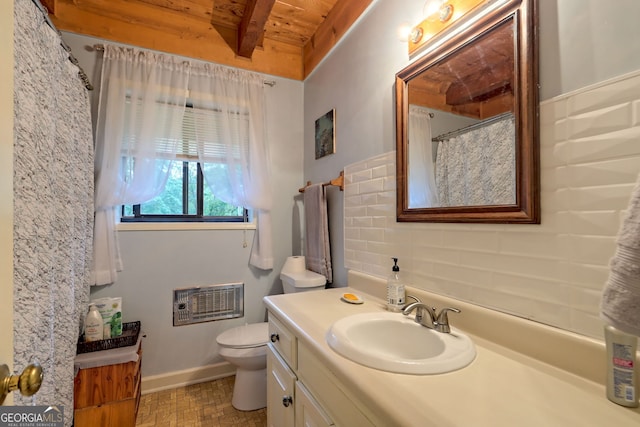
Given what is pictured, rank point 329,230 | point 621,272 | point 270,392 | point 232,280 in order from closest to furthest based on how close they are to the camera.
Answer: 1. point 621,272
2. point 270,392
3. point 329,230
4. point 232,280

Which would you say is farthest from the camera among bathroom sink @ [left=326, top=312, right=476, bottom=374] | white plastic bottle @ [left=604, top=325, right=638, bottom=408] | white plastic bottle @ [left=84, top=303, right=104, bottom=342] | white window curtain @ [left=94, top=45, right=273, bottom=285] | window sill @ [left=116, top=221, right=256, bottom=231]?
window sill @ [left=116, top=221, right=256, bottom=231]

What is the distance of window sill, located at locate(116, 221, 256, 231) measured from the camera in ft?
6.21

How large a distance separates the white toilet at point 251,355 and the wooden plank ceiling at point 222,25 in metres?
1.60

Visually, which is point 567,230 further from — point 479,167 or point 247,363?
point 247,363

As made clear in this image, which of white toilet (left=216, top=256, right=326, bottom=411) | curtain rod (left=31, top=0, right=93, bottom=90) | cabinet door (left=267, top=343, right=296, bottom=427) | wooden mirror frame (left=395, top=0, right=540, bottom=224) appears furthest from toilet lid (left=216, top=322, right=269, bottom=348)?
curtain rod (left=31, top=0, right=93, bottom=90)

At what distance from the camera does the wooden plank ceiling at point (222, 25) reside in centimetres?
179

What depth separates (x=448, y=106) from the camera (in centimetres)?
109

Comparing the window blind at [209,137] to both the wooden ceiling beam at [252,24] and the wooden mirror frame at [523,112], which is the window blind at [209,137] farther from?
the wooden mirror frame at [523,112]

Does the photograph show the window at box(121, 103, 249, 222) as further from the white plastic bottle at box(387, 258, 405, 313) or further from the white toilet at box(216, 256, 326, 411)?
the white plastic bottle at box(387, 258, 405, 313)

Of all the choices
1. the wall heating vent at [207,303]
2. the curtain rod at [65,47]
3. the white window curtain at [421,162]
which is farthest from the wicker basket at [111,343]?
the white window curtain at [421,162]

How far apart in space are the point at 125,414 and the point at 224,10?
2544 mm

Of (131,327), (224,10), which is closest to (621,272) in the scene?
(131,327)

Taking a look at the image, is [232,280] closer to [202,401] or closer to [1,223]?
[202,401]

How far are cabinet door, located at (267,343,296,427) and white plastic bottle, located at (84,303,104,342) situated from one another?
102cm
